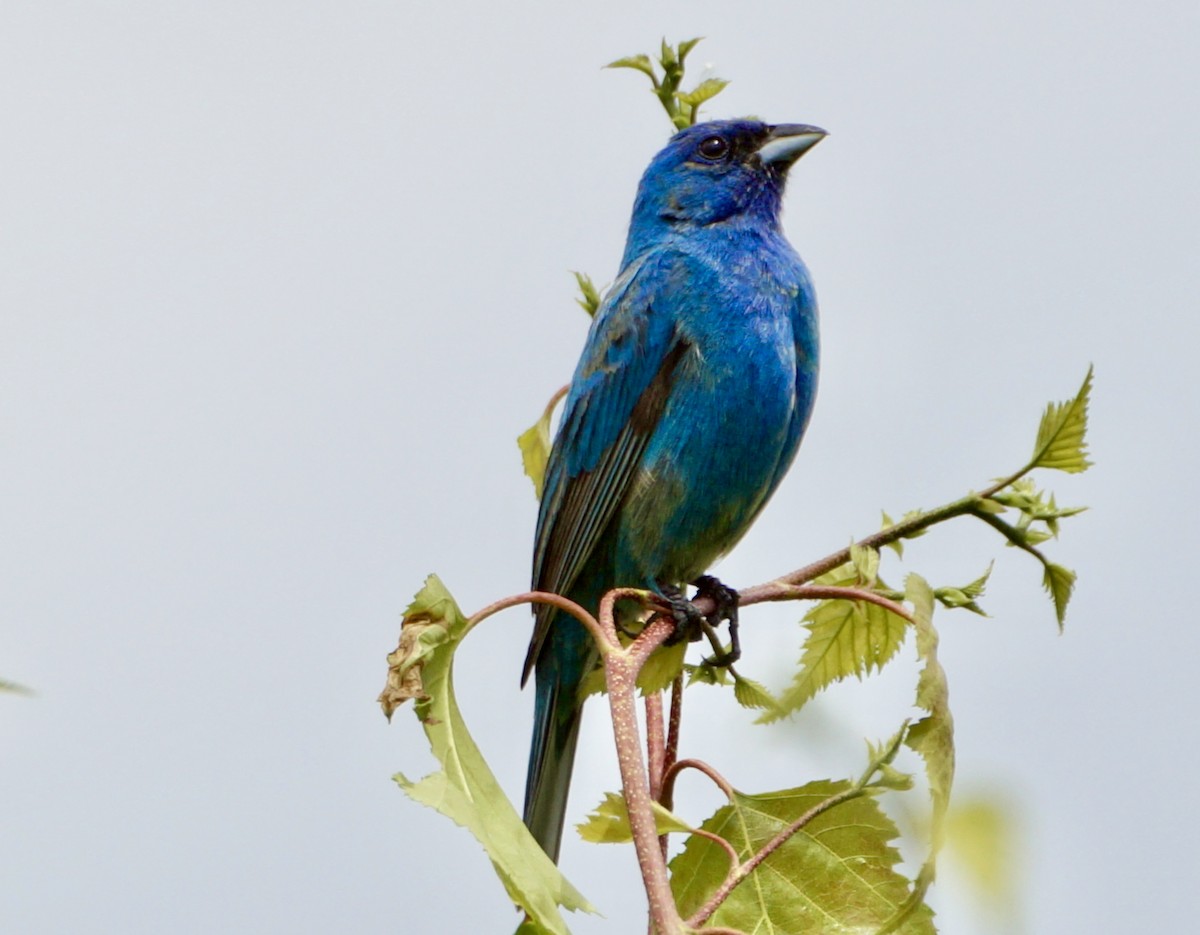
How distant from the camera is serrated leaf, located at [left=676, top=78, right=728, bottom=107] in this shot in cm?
456

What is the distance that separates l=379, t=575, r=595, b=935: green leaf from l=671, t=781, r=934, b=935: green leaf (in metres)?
0.79

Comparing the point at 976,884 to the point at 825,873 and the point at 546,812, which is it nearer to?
the point at 825,873

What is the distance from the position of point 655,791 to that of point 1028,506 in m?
1.05

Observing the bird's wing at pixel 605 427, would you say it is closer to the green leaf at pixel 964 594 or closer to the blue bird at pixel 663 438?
the blue bird at pixel 663 438

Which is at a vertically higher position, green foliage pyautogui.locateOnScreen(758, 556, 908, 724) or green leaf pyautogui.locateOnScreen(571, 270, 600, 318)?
green leaf pyautogui.locateOnScreen(571, 270, 600, 318)

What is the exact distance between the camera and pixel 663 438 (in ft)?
19.0

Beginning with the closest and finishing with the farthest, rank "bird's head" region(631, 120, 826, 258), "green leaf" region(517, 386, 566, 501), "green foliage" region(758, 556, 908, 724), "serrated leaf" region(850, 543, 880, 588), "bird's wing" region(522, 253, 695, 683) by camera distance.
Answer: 1. "serrated leaf" region(850, 543, 880, 588)
2. "green foliage" region(758, 556, 908, 724)
3. "green leaf" region(517, 386, 566, 501)
4. "bird's wing" region(522, 253, 695, 683)
5. "bird's head" region(631, 120, 826, 258)

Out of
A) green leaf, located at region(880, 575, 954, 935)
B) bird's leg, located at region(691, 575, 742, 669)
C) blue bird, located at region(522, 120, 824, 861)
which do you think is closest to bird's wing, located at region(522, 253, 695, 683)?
blue bird, located at region(522, 120, 824, 861)

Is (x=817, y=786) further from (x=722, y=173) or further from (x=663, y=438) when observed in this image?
(x=722, y=173)

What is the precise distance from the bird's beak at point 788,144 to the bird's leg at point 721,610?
2.11 meters

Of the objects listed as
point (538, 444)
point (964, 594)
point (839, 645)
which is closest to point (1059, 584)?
point (964, 594)

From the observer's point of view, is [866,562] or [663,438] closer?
[866,562]

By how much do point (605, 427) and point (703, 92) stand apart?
5.66ft

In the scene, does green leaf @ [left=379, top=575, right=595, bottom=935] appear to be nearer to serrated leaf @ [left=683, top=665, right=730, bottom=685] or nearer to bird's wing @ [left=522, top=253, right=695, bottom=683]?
serrated leaf @ [left=683, top=665, right=730, bottom=685]
